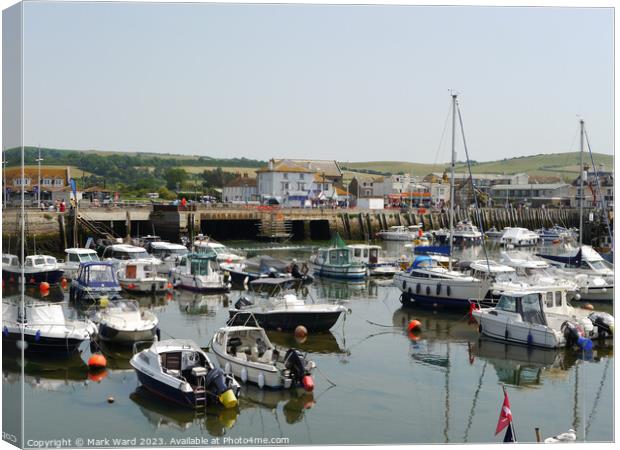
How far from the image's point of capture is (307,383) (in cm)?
1791

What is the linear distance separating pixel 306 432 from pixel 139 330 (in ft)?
26.7

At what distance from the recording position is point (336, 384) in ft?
62.1

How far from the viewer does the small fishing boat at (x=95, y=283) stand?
30062 millimetres

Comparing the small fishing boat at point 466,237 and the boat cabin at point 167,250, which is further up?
the boat cabin at point 167,250

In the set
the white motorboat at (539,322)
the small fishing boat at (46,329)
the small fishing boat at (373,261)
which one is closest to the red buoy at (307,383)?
the small fishing boat at (46,329)

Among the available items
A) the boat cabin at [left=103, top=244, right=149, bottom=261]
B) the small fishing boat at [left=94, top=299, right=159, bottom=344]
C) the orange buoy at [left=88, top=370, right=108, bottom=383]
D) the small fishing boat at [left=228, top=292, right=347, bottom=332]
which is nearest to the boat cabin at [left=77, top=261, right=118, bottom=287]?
the small fishing boat at [left=94, top=299, right=159, bottom=344]

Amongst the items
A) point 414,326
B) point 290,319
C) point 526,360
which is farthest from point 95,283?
point 526,360

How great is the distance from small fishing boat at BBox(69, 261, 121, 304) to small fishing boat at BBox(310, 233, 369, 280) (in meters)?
12.0

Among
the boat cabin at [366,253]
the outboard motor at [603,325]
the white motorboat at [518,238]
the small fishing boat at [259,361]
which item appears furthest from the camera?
the white motorboat at [518,238]

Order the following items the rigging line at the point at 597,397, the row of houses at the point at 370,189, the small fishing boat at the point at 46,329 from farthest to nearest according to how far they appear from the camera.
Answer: the row of houses at the point at 370,189 < the small fishing boat at the point at 46,329 < the rigging line at the point at 597,397

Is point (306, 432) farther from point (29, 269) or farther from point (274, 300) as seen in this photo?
point (29, 269)

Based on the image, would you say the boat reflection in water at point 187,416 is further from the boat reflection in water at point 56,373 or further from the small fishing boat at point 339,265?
the small fishing boat at point 339,265

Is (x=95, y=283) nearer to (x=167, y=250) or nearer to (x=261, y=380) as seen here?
(x=167, y=250)

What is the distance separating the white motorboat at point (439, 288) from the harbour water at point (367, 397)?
3.07 metres
